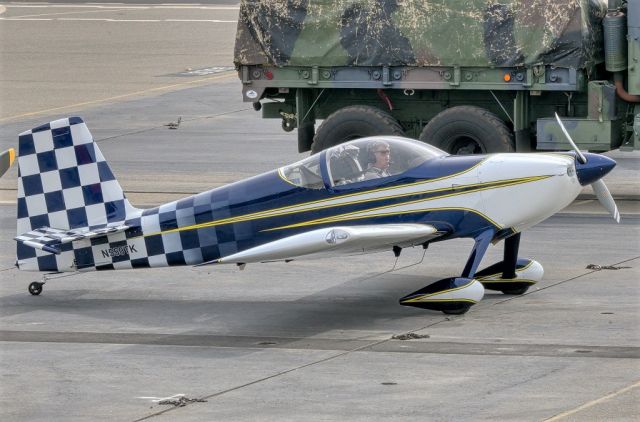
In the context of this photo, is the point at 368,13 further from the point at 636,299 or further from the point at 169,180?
the point at 636,299

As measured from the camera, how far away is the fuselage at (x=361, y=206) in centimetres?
1378

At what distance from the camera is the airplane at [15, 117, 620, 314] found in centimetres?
1375

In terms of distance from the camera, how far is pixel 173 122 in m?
28.9

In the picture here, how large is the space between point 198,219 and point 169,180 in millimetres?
8081

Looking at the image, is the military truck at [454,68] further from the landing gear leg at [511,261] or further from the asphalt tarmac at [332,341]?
the landing gear leg at [511,261]

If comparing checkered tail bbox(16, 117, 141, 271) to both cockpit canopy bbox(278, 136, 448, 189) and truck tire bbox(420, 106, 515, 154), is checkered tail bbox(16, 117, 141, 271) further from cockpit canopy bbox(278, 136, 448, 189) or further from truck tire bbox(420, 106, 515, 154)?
truck tire bbox(420, 106, 515, 154)

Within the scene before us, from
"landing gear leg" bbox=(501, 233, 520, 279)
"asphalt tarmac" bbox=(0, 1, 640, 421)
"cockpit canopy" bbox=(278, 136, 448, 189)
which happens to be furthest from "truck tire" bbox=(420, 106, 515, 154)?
"cockpit canopy" bbox=(278, 136, 448, 189)

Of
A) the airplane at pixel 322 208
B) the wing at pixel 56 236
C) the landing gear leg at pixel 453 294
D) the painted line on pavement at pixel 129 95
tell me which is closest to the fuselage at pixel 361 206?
the airplane at pixel 322 208

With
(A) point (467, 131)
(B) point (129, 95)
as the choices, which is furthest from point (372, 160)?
(B) point (129, 95)

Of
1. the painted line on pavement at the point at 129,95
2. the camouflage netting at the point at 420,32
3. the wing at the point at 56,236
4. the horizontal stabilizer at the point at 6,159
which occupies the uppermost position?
the camouflage netting at the point at 420,32

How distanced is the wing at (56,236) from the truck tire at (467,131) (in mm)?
6615

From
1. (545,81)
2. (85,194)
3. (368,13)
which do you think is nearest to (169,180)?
(368,13)

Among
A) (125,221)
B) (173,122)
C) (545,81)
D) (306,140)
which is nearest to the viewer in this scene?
(125,221)

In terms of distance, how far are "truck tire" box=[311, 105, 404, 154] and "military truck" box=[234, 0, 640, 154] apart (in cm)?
1
